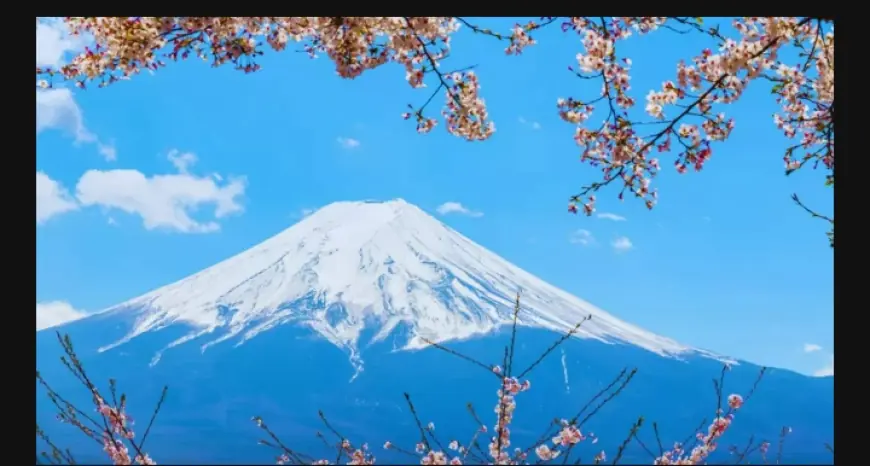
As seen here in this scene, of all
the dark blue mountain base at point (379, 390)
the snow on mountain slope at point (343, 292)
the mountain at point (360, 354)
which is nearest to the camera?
the dark blue mountain base at point (379, 390)

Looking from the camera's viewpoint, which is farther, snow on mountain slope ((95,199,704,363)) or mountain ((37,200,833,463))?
snow on mountain slope ((95,199,704,363))

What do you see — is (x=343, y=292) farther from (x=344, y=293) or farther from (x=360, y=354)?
(x=360, y=354)

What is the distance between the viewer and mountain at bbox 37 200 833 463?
46312 millimetres

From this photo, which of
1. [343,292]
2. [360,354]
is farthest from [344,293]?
[360,354]

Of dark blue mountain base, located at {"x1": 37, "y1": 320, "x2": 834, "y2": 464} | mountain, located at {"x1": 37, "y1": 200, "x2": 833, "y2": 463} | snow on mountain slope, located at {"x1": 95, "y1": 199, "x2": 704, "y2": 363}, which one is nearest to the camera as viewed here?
dark blue mountain base, located at {"x1": 37, "y1": 320, "x2": 834, "y2": 464}

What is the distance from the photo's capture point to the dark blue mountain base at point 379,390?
44.8 m

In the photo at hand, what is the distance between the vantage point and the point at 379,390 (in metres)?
50.1

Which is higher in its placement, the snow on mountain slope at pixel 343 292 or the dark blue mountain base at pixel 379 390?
the snow on mountain slope at pixel 343 292

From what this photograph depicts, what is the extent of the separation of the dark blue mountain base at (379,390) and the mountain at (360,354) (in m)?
0.16

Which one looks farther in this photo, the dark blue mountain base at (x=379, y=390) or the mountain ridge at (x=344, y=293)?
the mountain ridge at (x=344, y=293)

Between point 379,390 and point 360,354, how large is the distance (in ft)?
14.2

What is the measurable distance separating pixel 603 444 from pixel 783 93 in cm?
4529

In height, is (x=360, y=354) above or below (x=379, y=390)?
above

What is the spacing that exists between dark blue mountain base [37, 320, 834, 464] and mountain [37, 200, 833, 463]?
0.53 ft
